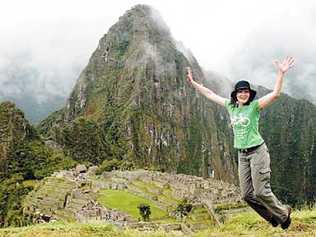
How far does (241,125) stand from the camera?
8.74m

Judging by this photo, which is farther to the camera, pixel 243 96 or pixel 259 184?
pixel 243 96

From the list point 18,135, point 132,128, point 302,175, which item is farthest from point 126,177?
point 302,175

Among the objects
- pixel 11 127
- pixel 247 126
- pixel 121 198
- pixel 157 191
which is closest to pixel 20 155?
pixel 11 127

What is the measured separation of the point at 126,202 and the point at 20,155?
123 feet

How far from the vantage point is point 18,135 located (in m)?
101

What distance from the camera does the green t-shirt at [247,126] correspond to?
866 cm

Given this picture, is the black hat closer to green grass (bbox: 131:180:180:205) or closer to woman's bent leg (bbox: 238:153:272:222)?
woman's bent leg (bbox: 238:153:272:222)

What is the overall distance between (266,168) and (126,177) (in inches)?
2887

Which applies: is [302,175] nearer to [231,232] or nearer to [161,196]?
[161,196]

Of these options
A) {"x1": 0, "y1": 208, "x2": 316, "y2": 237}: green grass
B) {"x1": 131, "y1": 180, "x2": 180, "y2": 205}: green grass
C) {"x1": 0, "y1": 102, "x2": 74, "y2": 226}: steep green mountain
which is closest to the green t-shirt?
{"x1": 0, "y1": 208, "x2": 316, "y2": 237}: green grass

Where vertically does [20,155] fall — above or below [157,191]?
above

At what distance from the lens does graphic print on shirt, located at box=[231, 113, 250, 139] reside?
8703 mm

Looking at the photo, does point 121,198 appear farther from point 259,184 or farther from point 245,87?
point 259,184

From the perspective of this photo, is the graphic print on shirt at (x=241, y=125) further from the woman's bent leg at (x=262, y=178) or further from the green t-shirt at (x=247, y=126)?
the woman's bent leg at (x=262, y=178)
